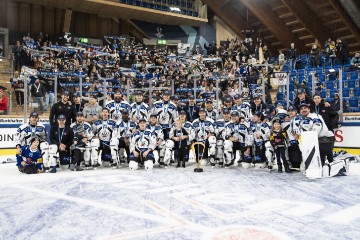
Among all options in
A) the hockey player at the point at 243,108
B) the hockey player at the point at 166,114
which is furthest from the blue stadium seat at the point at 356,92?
the hockey player at the point at 166,114

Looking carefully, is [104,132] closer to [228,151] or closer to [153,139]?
[153,139]

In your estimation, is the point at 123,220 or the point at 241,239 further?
the point at 123,220

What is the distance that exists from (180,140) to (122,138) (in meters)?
1.30

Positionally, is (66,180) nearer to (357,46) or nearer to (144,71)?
(144,71)

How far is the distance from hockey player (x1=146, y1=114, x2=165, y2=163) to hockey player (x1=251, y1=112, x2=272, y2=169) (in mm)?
2026

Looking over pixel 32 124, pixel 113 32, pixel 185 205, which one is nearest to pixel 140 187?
pixel 185 205

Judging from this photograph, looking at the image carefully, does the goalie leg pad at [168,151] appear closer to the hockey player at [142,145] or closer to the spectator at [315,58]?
the hockey player at [142,145]

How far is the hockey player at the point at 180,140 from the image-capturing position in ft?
25.4

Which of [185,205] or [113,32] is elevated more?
[113,32]

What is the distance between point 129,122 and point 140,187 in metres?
3.00

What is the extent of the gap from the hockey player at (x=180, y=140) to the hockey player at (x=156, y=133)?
0.33 meters

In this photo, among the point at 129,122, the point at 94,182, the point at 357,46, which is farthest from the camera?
the point at 357,46

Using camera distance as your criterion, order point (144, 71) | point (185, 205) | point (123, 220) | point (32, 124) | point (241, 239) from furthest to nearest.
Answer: point (144, 71) < point (32, 124) < point (185, 205) < point (123, 220) < point (241, 239)

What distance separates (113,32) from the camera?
941 inches
